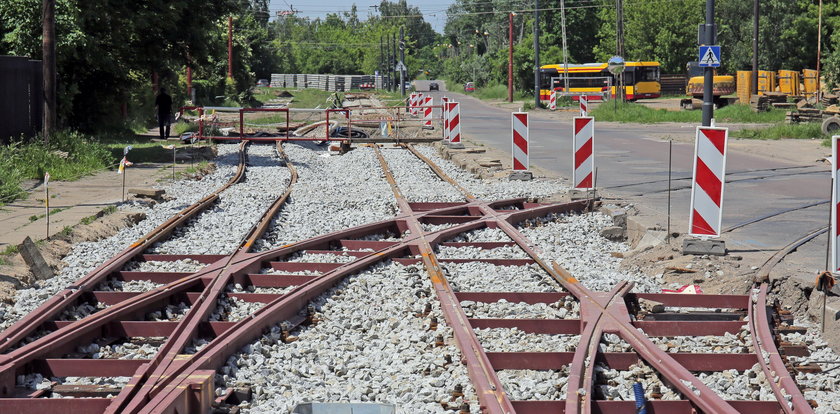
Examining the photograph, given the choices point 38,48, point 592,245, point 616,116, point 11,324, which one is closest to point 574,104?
point 616,116

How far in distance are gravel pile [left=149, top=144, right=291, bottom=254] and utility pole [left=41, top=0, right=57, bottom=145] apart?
4404 mm

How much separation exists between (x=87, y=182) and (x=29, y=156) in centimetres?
202

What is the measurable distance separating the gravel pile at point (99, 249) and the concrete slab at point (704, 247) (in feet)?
19.6

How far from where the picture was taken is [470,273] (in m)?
9.78

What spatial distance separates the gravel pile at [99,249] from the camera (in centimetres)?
828

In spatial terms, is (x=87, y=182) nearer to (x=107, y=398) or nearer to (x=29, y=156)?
(x=29, y=156)

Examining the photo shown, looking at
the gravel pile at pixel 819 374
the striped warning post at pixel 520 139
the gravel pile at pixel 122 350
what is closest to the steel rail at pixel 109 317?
the gravel pile at pixel 122 350

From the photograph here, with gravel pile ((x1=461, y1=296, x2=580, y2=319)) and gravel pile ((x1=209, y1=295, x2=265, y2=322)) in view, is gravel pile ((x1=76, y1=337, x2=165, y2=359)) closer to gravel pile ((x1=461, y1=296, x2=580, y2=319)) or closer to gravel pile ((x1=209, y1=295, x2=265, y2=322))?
gravel pile ((x1=209, y1=295, x2=265, y2=322))

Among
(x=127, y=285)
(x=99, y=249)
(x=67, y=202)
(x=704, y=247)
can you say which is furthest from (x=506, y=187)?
(x=127, y=285)

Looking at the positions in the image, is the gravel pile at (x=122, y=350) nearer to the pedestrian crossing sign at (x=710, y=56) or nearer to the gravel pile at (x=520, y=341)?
the gravel pile at (x=520, y=341)

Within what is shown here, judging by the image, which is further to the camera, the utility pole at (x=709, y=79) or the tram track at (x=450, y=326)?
the utility pole at (x=709, y=79)

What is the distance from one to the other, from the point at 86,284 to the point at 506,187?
Result: 34.0ft

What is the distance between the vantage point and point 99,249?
11.2 m

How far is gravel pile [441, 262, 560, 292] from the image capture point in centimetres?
909
